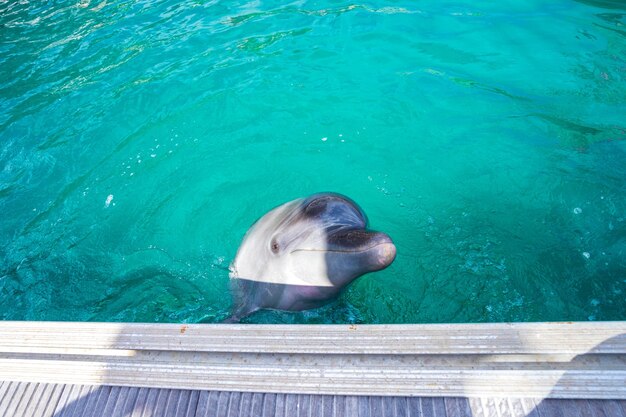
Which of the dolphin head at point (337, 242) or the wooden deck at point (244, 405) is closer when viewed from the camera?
the wooden deck at point (244, 405)

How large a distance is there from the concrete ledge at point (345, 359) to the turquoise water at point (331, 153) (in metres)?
1.00

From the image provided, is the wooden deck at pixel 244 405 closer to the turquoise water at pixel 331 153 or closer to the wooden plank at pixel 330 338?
the wooden plank at pixel 330 338

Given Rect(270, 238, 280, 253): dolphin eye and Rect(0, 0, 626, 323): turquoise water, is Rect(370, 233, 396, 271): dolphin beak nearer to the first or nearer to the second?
Rect(270, 238, 280, 253): dolphin eye

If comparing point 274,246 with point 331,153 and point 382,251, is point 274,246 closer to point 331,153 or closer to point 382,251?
point 382,251

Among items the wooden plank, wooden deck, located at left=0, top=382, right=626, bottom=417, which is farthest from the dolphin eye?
wooden deck, located at left=0, top=382, right=626, bottom=417

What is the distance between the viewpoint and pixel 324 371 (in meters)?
2.66

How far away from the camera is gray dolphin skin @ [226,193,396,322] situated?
9.60 ft

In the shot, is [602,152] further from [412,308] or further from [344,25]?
[344,25]

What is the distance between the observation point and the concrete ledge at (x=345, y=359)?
2529mm

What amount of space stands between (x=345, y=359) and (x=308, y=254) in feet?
2.77

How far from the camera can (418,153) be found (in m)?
6.06

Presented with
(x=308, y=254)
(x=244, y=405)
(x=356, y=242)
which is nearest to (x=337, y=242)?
(x=356, y=242)

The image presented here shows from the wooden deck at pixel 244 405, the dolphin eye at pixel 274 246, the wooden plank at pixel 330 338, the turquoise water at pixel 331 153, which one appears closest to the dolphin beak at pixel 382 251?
the wooden plank at pixel 330 338

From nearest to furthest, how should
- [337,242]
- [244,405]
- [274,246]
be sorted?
[244,405]
[337,242]
[274,246]
